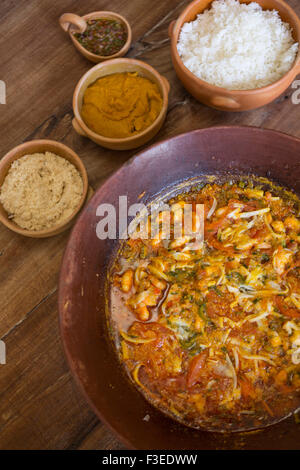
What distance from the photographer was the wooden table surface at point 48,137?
2.04 m

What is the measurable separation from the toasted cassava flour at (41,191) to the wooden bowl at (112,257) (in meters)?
0.35

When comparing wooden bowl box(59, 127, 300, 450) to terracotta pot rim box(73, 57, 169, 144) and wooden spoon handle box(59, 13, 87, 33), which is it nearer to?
terracotta pot rim box(73, 57, 169, 144)

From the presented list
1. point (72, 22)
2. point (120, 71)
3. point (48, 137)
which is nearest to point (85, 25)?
point (72, 22)

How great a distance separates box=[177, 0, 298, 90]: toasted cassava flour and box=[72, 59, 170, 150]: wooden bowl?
182mm

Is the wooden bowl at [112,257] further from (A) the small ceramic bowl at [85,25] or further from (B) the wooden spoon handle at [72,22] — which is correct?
(B) the wooden spoon handle at [72,22]

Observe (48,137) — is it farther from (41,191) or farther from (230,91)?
(230,91)

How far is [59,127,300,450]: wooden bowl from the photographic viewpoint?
1.70 metres

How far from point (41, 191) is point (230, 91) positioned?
3.47ft

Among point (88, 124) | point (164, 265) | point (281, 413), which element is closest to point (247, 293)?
point (164, 265)

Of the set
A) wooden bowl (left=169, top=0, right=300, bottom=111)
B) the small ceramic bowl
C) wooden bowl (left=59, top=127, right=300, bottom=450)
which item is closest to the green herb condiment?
the small ceramic bowl

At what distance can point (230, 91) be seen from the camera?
199 cm

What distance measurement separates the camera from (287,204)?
6.83 ft

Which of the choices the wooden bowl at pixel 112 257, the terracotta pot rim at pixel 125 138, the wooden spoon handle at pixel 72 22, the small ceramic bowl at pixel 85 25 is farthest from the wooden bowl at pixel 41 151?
the wooden spoon handle at pixel 72 22
